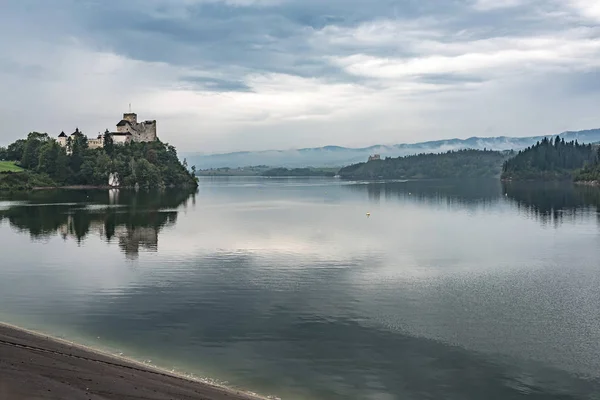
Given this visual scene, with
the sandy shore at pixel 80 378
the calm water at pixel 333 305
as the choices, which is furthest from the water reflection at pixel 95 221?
the sandy shore at pixel 80 378

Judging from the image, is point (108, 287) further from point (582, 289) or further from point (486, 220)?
point (486, 220)

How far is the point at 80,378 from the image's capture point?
19.1 metres

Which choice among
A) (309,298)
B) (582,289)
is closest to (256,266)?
(309,298)

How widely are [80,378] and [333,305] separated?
59.5 ft

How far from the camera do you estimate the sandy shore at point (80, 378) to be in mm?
17109

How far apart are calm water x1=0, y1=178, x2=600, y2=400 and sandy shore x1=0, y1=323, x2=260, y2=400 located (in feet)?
6.97

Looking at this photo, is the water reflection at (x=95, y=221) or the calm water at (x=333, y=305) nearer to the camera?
the calm water at (x=333, y=305)

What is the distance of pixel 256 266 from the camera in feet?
157

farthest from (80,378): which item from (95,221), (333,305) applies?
(95,221)

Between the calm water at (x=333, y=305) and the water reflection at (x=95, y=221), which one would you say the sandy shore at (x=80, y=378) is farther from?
the water reflection at (x=95, y=221)

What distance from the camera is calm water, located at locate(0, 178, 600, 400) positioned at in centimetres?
2328

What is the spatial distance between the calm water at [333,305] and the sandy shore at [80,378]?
2.12 m

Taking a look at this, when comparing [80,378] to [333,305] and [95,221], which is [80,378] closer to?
[333,305]

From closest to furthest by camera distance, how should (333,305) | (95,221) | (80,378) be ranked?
(80,378)
(333,305)
(95,221)
